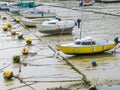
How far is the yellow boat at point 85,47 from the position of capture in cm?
3075

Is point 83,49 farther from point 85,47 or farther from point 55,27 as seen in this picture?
point 55,27

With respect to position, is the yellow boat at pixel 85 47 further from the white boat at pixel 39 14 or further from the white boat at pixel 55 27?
the white boat at pixel 39 14

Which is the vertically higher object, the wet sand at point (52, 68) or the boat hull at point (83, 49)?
the boat hull at point (83, 49)

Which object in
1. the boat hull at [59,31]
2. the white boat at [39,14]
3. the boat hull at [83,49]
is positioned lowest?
the white boat at [39,14]

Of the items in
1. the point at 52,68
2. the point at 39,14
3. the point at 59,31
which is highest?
the point at 52,68

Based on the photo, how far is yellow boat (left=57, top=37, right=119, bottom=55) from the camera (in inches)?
1211

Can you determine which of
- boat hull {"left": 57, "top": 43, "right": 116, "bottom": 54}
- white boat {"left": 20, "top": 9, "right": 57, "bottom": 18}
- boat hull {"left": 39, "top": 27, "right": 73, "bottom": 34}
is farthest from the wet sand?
white boat {"left": 20, "top": 9, "right": 57, "bottom": 18}

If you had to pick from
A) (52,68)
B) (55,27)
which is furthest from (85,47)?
(55,27)

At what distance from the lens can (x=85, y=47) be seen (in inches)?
1214

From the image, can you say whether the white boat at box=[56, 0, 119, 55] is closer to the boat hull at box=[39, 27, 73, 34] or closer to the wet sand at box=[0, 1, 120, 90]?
the wet sand at box=[0, 1, 120, 90]

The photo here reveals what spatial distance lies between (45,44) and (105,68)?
12.4m

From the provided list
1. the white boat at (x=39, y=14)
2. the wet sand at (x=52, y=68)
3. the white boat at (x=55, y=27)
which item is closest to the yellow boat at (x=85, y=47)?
the wet sand at (x=52, y=68)

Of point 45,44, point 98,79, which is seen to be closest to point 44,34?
point 45,44

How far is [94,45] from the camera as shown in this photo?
31.2 metres
